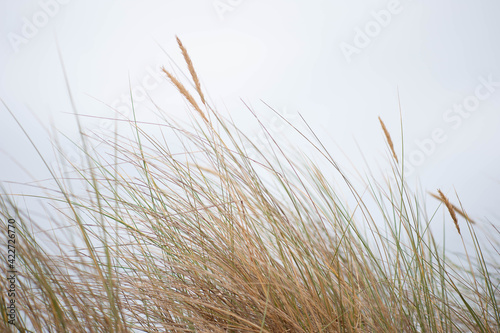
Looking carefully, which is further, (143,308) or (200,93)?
(200,93)

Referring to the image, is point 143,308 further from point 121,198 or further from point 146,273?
point 121,198

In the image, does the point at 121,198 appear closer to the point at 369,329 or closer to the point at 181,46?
the point at 181,46

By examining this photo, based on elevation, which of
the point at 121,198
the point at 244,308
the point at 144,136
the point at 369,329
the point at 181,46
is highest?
the point at 181,46

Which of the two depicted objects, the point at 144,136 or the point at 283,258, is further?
the point at 144,136

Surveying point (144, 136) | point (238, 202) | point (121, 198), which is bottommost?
point (238, 202)

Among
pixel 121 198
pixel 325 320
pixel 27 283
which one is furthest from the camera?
pixel 121 198

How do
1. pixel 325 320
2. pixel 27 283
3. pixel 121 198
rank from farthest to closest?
pixel 121 198 → pixel 27 283 → pixel 325 320

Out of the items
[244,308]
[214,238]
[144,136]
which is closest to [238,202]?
[214,238]

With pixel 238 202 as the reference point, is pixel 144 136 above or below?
above

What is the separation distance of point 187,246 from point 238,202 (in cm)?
18

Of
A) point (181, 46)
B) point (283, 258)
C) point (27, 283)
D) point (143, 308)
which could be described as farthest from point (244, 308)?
point (181, 46)

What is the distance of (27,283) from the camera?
1080 millimetres

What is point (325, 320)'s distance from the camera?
3.17 feet

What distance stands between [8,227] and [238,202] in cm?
59
